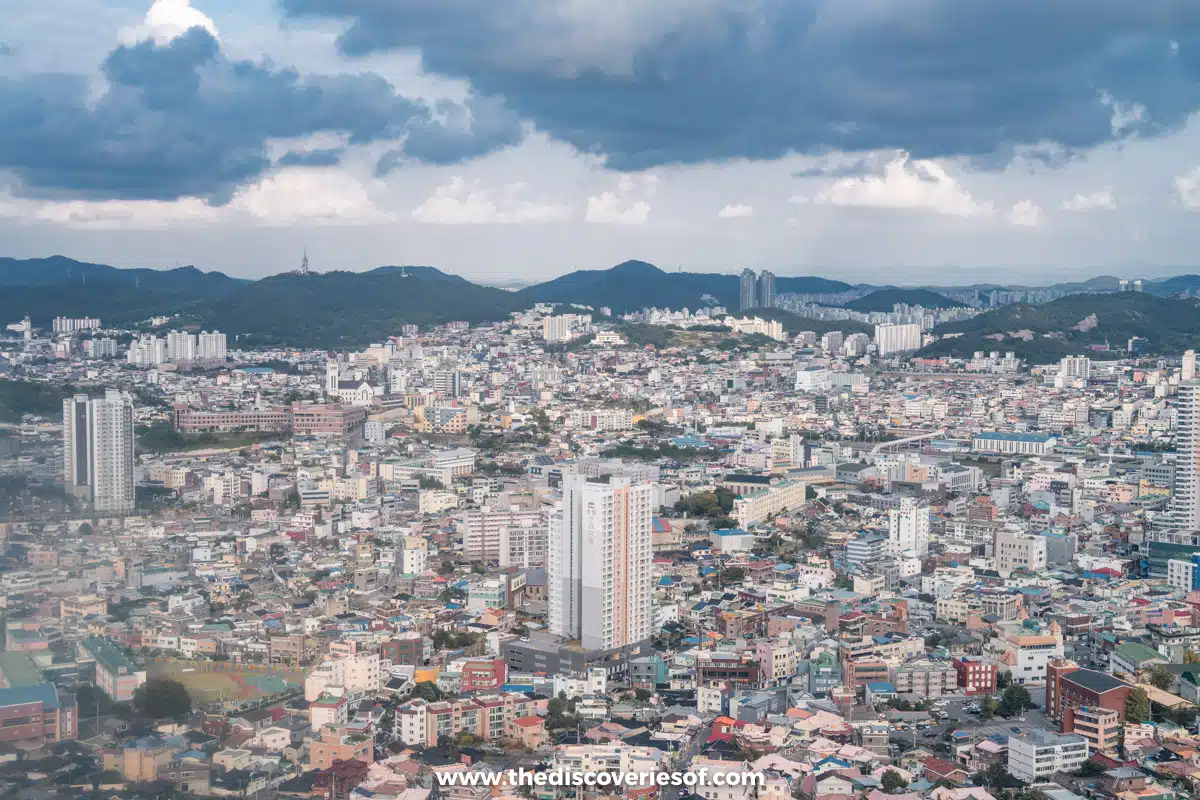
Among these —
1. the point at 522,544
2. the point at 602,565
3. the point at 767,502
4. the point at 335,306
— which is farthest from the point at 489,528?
the point at 335,306

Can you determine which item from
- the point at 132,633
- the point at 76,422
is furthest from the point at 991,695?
the point at 76,422

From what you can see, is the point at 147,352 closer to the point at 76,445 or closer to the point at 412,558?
the point at 76,445

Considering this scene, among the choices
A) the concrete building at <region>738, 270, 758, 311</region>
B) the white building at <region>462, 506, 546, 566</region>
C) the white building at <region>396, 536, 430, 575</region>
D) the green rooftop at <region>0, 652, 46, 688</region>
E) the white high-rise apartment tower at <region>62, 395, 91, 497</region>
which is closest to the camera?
the green rooftop at <region>0, 652, 46, 688</region>

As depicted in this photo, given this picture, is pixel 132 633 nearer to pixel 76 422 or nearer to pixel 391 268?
pixel 76 422

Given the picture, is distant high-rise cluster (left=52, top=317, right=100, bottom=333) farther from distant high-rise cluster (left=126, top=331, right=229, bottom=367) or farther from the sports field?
the sports field

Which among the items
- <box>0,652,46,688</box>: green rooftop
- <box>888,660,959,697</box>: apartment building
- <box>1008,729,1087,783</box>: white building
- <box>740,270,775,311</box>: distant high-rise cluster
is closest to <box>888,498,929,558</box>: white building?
<box>888,660,959,697</box>: apartment building

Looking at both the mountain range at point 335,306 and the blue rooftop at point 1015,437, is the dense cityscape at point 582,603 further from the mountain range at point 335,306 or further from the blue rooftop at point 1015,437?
the mountain range at point 335,306

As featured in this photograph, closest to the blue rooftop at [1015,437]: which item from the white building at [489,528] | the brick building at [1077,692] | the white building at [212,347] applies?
the white building at [489,528]
